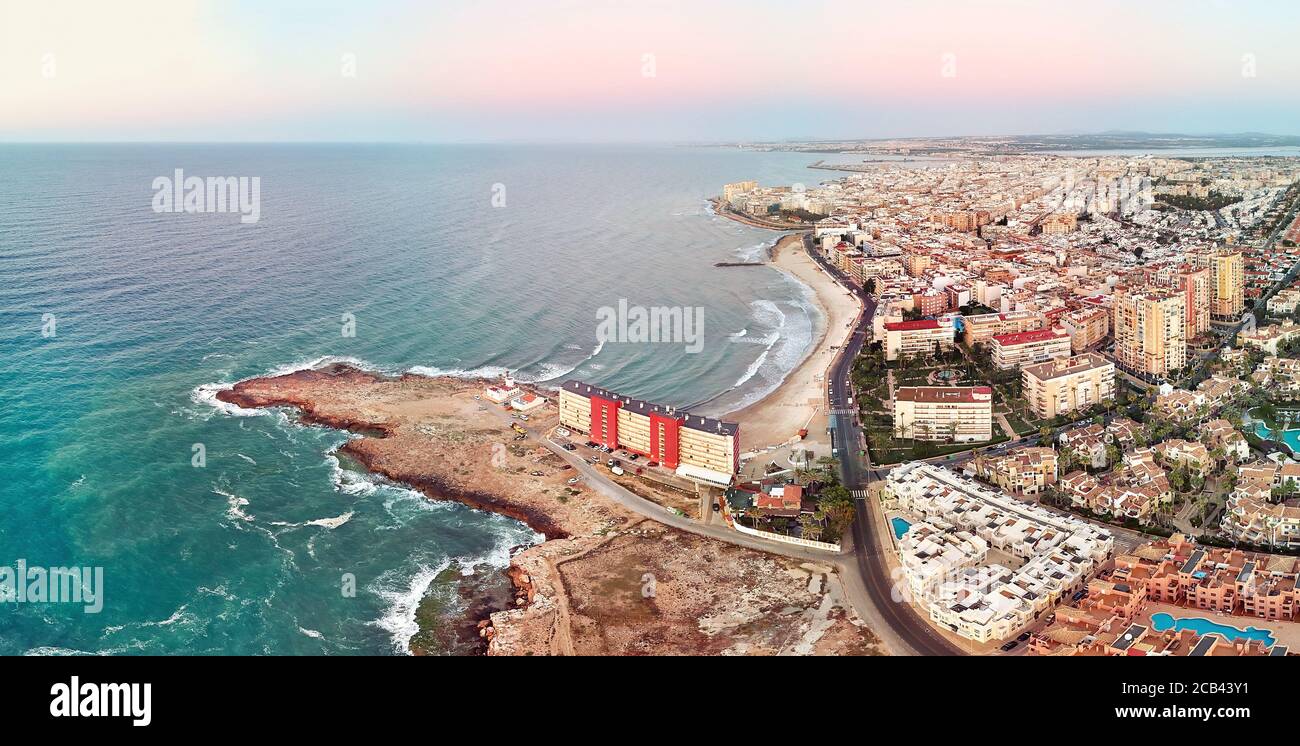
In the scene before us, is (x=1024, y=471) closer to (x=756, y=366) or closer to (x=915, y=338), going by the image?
(x=915, y=338)

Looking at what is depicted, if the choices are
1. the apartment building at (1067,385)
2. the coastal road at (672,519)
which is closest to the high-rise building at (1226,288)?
the apartment building at (1067,385)

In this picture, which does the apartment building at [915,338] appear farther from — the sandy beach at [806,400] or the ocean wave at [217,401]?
the ocean wave at [217,401]

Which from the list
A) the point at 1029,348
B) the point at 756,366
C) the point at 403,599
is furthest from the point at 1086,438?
the point at 403,599

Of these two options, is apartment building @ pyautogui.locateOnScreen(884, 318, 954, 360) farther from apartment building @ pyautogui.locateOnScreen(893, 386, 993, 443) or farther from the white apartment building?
the white apartment building

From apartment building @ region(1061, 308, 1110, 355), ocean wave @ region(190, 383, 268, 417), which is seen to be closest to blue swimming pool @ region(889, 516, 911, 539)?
apartment building @ region(1061, 308, 1110, 355)
